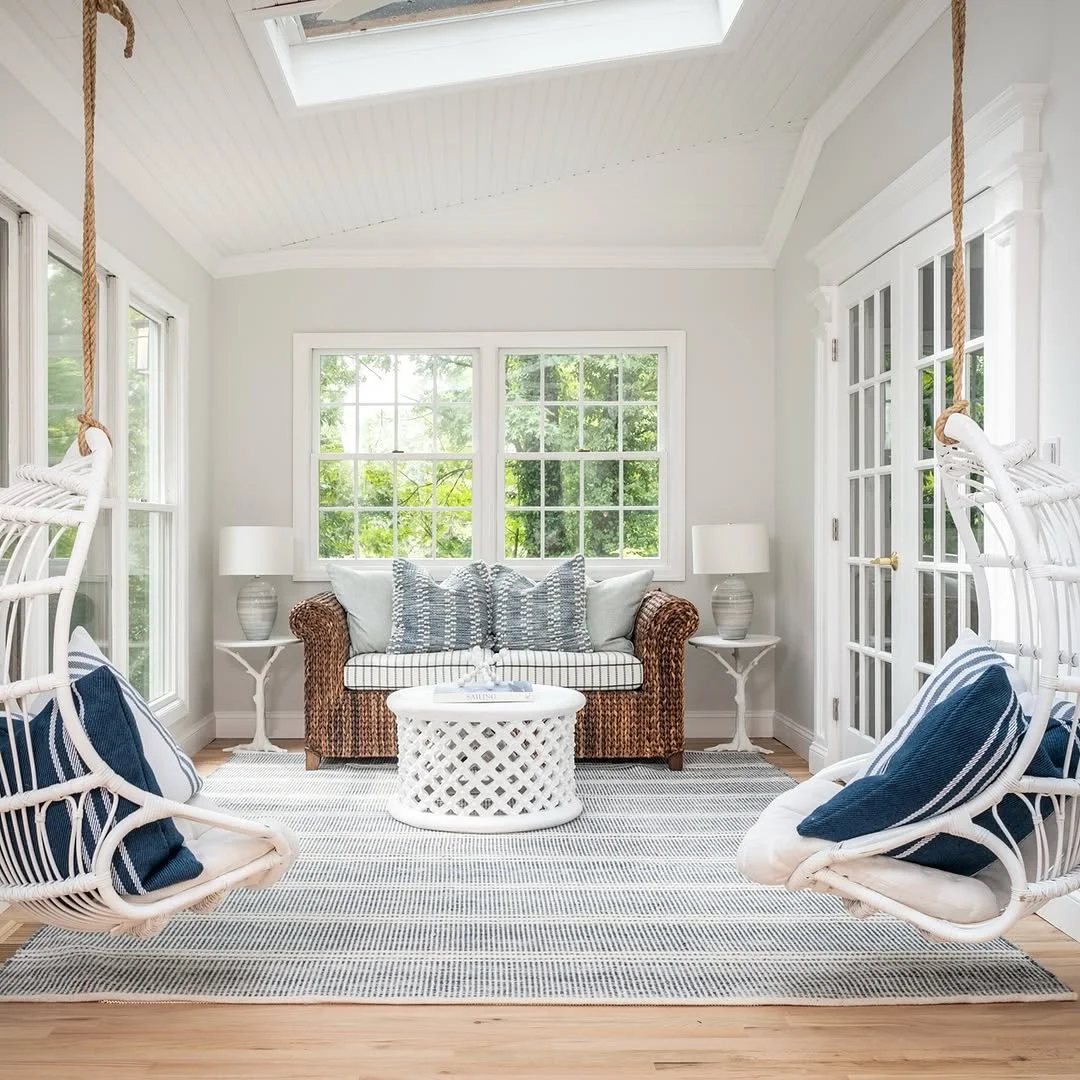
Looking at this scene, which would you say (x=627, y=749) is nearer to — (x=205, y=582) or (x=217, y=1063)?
(x=205, y=582)

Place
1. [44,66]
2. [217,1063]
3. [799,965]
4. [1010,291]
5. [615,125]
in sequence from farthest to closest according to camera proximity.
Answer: [615,125]
[44,66]
[1010,291]
[799,965]
[217,1063]

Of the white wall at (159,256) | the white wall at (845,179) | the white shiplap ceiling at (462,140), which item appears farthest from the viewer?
the white shiplap ceiling at (462,140)

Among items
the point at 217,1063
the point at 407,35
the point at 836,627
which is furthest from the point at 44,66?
the point at 836,627

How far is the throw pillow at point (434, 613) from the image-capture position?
17.8ft

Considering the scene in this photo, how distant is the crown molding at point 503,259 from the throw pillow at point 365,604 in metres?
1.73

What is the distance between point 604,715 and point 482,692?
3.67 feet

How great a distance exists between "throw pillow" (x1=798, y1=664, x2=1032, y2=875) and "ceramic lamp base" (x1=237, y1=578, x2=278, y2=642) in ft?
12.6

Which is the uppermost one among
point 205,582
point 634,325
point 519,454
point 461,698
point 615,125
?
point 615,125

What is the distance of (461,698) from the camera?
4172 millimetres

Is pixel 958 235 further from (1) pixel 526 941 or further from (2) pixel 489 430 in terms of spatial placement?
(2) pixel 489 430

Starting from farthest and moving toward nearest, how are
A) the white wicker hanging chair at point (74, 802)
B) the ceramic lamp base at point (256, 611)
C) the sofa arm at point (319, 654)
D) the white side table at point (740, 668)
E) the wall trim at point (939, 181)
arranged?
the ceramic lamp base at point (256, 611), the white side table at point (740, 668), the sofa arm at point (319, 654), the wall trim at point (939, 181), the white wicker hanging chair at point (74, 802)

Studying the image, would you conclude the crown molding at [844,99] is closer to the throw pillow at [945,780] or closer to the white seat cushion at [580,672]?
the white seat cushion at [580,672]

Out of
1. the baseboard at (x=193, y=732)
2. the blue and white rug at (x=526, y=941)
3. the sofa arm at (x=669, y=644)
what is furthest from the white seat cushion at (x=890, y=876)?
the baseboard at (x=193, y=732)

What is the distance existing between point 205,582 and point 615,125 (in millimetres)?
3123
